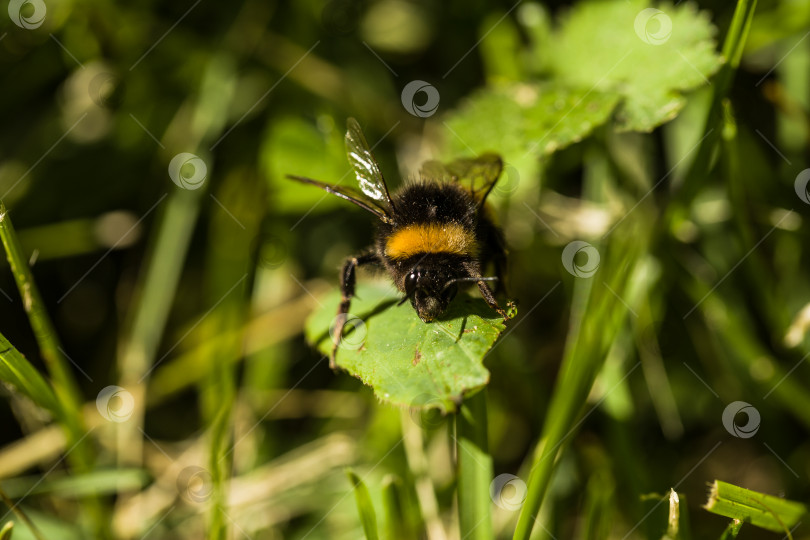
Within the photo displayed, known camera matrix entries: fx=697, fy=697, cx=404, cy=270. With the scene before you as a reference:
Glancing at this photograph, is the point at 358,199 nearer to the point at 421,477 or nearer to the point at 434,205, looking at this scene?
the point at 434,205

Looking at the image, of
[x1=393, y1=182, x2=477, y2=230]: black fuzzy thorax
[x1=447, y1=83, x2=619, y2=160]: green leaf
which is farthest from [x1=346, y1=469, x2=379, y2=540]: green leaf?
[x1=447, y1=83, x2=619, y2=160]: green leaf

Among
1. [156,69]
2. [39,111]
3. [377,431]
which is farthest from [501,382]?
[39,111]

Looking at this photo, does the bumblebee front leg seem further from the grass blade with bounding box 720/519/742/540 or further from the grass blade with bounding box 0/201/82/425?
the grass blade with bounding box 720/519/742/540

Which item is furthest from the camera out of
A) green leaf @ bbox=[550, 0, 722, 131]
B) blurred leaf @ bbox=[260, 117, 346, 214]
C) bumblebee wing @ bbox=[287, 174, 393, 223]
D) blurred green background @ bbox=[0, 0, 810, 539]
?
blurred leaf @ bbox=[260, 117, 346, 214]

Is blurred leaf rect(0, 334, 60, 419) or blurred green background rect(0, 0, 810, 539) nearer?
blurred leaf rect(0, 334, 60, 419)

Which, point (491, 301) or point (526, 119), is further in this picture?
point (526, 119)

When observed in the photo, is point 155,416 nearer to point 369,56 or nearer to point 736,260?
point 369,56

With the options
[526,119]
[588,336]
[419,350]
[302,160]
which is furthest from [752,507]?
[302,160]

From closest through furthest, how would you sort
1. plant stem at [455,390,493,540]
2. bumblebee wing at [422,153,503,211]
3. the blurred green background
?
plant stem at [455,390,493,540] < bumblebee wing at [422,153,503,211] < the blurred green background
